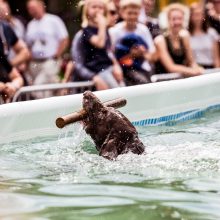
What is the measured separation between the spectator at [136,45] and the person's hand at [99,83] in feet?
1.74

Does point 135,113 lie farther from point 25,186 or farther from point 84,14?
point 25,186

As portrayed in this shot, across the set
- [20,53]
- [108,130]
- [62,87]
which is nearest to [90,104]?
[108,130]

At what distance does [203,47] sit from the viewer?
429 inches

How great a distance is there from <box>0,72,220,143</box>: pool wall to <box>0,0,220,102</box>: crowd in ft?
2.62

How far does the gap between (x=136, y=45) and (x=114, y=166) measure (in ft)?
14.1

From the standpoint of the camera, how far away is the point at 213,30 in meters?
11.4

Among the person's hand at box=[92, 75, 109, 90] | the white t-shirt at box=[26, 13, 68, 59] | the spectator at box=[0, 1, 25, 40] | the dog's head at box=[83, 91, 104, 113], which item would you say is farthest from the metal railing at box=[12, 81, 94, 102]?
the dog's head at box=[83, 91, 104, 113]

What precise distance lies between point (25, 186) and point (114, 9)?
16.9 feet

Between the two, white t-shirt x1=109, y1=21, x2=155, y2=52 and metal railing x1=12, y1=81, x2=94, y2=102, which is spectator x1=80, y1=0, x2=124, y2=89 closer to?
white t-shirt x1=109, y1=21, x2=155, y2=52

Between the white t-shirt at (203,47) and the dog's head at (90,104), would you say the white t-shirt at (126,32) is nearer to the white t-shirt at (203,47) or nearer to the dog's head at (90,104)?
the white t-shirt at (203,47)

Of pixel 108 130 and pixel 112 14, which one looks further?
pixel 112 14

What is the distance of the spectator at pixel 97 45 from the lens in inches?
365

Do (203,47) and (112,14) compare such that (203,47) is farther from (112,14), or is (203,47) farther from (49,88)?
(49,88)

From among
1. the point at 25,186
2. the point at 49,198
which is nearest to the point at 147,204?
the point at 49,198
